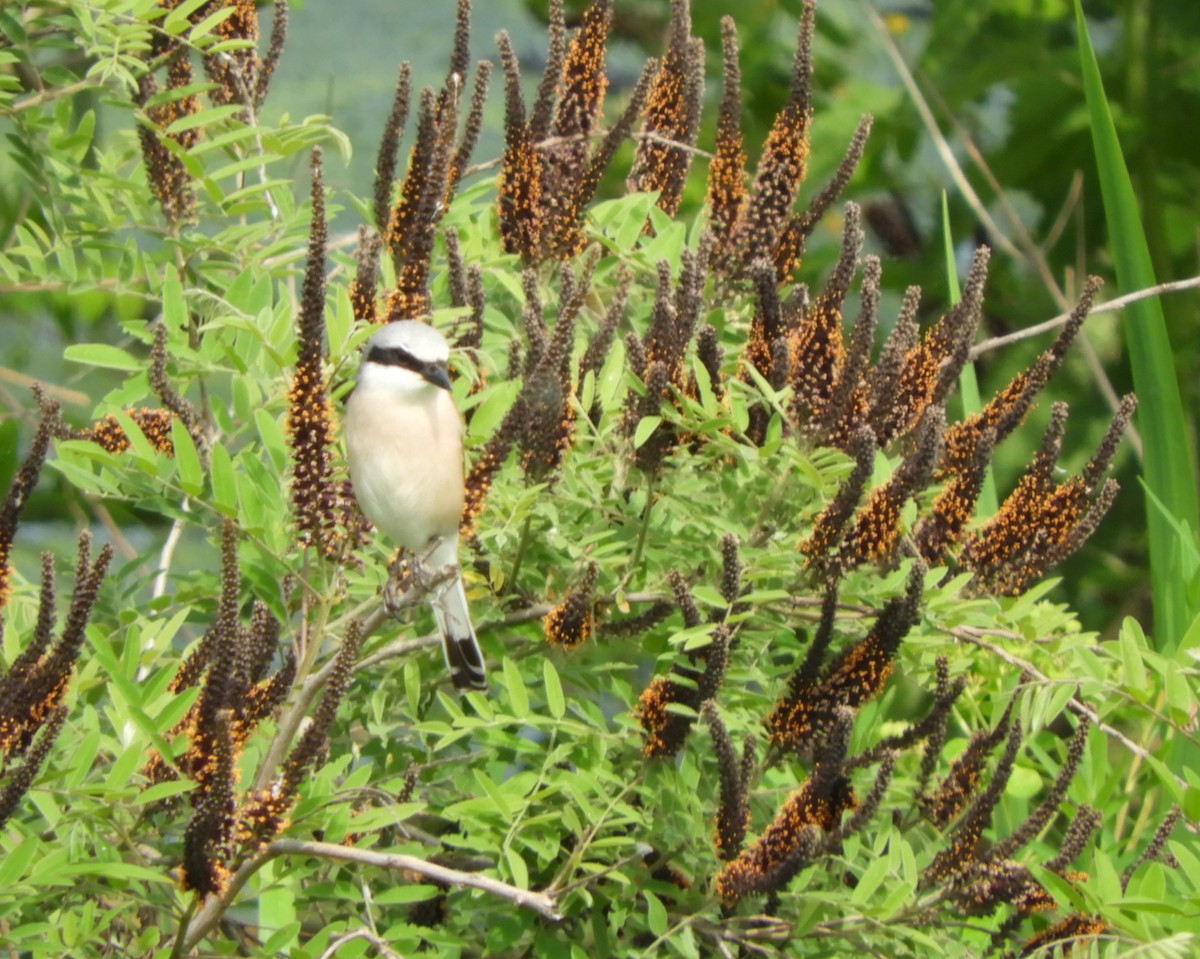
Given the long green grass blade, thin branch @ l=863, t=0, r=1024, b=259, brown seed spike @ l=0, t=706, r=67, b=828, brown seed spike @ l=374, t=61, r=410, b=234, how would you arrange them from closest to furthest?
brown seed spike @ l=0, t=706, r=67, b=828 < brown seed spike @ l=374, t=61, r=410, b=234 < the long green grass blade < thin branch @ l=863, t=0, r=1024, b=259

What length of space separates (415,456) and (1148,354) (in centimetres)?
109

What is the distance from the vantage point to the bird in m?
1.97

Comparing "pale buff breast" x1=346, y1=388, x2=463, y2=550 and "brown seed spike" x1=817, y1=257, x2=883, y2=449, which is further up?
"brown seed spike" x1=817, y1=257, x2=883, y2=449

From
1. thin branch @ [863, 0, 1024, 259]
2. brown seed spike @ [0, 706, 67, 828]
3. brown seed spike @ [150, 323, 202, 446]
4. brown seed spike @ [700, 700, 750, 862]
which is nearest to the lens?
brown seed spike @ [0, 706, 67, 828]

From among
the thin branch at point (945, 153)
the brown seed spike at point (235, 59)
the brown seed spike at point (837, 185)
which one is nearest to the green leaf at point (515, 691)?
the brown seed spike at point (837, 185)

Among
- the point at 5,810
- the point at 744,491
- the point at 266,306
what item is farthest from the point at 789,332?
the point at 5,810

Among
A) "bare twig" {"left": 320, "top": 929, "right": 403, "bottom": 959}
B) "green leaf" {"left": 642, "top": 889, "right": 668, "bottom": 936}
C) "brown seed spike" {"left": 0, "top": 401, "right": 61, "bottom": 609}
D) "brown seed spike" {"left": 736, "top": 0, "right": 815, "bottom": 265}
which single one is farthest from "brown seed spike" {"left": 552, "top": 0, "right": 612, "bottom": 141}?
"bare twig" {"left": 320, "top": 929, "right": 403, "bottom": 959}

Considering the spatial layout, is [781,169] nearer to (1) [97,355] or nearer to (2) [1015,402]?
(2) [1015,402]

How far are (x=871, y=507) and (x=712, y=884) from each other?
464mm

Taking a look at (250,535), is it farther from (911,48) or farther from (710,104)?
(911,48)

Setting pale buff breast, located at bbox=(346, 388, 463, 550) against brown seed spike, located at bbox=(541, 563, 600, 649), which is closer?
brown seed spike, located at bbox=(541, 563, 600, 649)

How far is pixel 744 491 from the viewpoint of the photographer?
2057mm

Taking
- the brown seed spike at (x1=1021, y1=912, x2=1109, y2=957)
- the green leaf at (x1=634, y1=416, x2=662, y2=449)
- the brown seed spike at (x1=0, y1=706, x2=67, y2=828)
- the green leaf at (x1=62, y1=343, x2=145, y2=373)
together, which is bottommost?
the brown seed spike at (x1=1021, y1=912, x2=1109, y2=957)

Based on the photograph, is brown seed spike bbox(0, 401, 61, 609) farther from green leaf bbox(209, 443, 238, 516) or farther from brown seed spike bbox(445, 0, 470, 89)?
brown seed spike bbox(445, 0, 470, 89)
